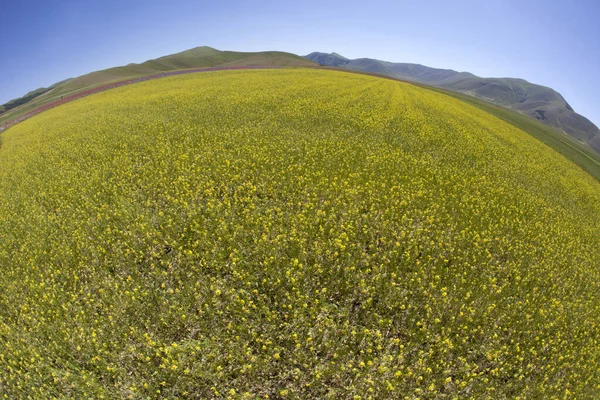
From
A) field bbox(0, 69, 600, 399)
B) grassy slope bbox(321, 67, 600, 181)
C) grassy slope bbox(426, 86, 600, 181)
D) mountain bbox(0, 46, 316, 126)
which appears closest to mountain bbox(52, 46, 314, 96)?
mountain bbox(0, 46, 316, 126)

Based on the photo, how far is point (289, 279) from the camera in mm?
6312

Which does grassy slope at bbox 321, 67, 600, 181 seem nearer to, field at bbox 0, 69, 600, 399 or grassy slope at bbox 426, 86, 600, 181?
grassy slope at bbox 426, 86, 600, 181

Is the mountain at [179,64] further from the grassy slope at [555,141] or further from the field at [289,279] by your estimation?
the field at [289,279]

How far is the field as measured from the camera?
4953 millimetres

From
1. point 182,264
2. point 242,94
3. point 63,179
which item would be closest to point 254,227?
point 182,264

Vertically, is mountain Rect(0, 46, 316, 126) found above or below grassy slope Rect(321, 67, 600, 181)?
above

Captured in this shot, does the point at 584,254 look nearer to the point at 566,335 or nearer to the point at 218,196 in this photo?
the point at 566,335

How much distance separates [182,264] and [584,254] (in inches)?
516

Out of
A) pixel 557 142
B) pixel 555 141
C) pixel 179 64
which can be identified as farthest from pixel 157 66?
pixel 557 142

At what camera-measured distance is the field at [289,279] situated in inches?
195

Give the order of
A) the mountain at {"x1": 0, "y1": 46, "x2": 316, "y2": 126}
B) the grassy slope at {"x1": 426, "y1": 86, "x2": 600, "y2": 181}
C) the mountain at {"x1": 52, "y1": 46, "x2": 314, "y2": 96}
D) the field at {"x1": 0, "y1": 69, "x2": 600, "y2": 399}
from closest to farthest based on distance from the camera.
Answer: the field at {"x1": 0, "y1": 69, "x2": 600, "y2": 399} → the grassy slope at {"x1": 426, "y1": 86, "x2": 600, "y2": 181} → the mountain at {"x1": 0, "y1": 46, "x2": 316, "y2": 126} → the mountain at {"x1": 52, "y1": 46, "x2": 314, "y2": 96}

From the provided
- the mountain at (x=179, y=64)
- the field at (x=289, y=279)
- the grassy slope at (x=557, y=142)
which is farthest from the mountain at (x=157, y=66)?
the field at (x=289, y=279)

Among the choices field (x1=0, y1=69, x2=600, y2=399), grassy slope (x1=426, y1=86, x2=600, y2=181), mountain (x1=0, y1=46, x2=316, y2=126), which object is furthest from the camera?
mountain (x1=0, y1=46, x2=316, y2=126)

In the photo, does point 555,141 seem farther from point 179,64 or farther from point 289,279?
point 179,64
